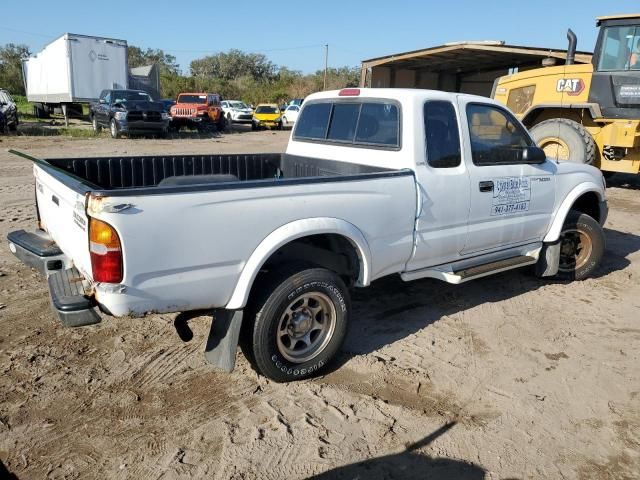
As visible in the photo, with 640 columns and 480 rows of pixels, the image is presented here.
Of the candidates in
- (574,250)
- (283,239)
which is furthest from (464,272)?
(574,250)

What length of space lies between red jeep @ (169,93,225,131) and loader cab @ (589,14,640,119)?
19100 mm

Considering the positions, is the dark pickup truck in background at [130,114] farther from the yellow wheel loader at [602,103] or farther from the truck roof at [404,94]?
the truck roof at [404,94]

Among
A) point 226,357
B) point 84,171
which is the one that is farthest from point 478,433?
point 84,171

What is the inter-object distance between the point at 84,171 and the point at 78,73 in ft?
71.7

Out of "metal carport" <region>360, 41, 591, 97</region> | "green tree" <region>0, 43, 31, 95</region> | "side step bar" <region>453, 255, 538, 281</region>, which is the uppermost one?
"green tree" <region>0, 43, 31, 95</region>

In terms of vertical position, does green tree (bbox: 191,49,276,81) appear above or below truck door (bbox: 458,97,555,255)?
above

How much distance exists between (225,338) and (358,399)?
0.96 meters

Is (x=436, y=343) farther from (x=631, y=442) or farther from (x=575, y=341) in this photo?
(x=631, y=442)

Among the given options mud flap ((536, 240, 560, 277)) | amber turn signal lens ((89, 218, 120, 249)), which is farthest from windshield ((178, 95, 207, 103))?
amber turn signal lens ((89, 218, 120, 249))

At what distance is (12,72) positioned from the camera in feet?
161

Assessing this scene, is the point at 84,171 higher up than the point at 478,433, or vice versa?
the point at 84,171

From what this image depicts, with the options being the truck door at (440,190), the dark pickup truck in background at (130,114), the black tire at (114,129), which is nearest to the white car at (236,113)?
the dark pickup truck in background at (130,114)

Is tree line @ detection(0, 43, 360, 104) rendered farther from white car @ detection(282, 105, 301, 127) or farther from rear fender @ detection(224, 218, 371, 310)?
rear fender @ detection(224, 218, 371, 310)

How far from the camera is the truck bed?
4145 mm
